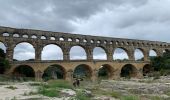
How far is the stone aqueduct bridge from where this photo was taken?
156 feet

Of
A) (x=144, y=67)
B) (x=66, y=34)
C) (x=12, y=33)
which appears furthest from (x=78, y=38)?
(x=144, y=67)

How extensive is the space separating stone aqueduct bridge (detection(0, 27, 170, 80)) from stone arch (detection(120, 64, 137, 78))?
0.20m

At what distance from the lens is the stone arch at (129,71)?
197 feet

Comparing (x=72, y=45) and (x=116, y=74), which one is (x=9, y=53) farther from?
(x=116, y=74)

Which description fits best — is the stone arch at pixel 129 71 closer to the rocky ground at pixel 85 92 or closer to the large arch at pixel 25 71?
the large arch at pixel 25 71

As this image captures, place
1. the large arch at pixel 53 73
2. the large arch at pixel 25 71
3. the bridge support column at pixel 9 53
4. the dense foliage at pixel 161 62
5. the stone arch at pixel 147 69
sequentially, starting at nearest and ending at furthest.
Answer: the bridge support column at pixel 9 53, the large arch at pixel 25 71, the large arch at pixel 53 73, the dense foliage at pixel 161 62, the stone arch at pixel 147 69

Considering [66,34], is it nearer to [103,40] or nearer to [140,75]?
[103,40]

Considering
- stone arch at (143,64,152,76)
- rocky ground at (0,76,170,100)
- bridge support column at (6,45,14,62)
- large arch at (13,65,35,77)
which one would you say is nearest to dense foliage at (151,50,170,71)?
stone arch at (143,64,152,76)

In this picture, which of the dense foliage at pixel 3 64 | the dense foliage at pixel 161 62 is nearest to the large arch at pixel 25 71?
the dense foliage at pixel 3 64

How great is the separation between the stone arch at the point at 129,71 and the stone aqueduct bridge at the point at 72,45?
0.67 feet

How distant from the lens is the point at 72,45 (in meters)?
53.9

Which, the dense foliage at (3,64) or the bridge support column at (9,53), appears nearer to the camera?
the dense foliage at (3,64)

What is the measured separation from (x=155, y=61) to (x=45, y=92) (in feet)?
159

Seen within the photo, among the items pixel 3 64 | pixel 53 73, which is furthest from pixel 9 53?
pixel 53 73
